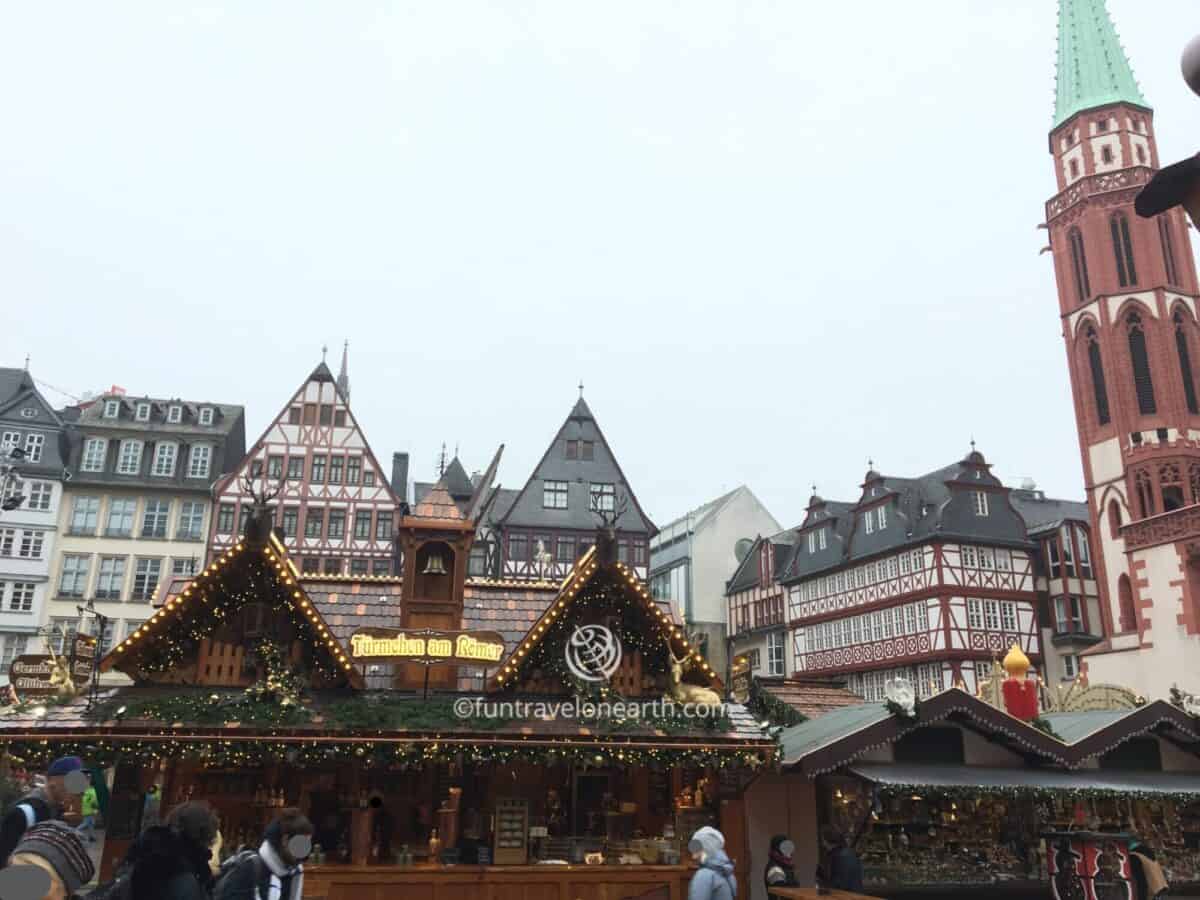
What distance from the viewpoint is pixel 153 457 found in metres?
45.5

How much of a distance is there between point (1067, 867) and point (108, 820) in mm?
14427

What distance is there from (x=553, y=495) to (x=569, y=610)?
2843cm

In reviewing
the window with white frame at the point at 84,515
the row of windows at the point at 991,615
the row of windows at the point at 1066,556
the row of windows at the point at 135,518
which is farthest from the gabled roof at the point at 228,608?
the row of windows at the point at 1066,556

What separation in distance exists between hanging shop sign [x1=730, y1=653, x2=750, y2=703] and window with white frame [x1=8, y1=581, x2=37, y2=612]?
116 ft

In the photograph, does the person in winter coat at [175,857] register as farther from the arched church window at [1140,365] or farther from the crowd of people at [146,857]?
the arched church window at [1140,365]

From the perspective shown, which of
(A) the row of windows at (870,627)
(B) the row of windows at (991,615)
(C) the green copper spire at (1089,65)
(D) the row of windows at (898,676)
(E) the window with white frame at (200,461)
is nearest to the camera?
(D) the row of windows at (898,676)

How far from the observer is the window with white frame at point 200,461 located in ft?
149

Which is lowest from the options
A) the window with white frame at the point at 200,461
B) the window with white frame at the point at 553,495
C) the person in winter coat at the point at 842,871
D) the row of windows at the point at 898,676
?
the person in winter coat at the point at 842,871

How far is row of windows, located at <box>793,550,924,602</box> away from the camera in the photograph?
45938mm

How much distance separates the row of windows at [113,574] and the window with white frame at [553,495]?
1564cm

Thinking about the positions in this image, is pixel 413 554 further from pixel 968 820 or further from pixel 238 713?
pixel 968 820

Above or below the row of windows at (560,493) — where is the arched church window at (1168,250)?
above

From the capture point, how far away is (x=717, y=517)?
61.0m

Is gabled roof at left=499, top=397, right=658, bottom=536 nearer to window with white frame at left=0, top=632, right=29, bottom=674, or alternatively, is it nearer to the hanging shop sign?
window with white frame at left=0, top=632, right=29, bottom=674
